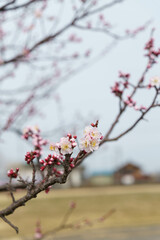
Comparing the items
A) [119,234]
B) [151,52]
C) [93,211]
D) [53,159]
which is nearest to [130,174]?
[93,211]

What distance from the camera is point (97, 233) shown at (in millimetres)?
17422

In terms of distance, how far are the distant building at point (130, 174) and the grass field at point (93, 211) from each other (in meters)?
32.3

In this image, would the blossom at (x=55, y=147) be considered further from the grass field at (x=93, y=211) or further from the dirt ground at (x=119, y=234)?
the dirt ground at (x=119, y=234)

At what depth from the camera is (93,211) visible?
75.2 feet

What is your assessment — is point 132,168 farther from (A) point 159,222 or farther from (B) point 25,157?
(B) point 25,157

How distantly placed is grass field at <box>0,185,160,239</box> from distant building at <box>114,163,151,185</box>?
32.3m

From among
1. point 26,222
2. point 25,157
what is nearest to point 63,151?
point 25,157

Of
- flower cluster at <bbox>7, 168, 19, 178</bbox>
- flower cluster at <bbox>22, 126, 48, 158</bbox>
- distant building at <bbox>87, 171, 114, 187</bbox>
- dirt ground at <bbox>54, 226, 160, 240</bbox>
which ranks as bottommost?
dirt ground at <bbox>54, 226, 160, 240</bbox>

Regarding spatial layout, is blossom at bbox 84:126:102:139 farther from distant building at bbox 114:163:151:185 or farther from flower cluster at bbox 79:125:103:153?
distant building at bbox 114:163:151:185

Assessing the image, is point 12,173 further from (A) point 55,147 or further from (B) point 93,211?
(B) point 93,211

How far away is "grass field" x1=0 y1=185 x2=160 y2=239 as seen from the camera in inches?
763

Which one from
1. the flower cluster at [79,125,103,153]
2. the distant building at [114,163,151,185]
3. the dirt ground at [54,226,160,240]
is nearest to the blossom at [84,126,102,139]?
the flower cluster at [79,125,103,153]

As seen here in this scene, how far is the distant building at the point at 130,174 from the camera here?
61.2 m

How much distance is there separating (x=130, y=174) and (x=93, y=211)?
40.7 meters
